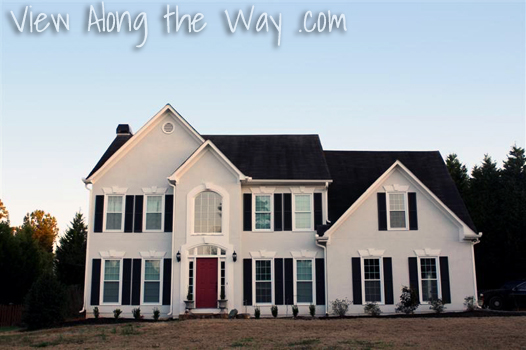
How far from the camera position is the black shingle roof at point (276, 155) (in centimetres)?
2653

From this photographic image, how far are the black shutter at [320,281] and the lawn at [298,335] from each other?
426 centimetres

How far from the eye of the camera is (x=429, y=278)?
83.3 ft

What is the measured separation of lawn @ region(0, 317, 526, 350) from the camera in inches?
612

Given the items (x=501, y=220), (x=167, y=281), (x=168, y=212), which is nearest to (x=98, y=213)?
(x=168, y=212)

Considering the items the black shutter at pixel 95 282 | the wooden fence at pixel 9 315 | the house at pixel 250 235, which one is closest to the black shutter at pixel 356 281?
the house at pixel 250 235

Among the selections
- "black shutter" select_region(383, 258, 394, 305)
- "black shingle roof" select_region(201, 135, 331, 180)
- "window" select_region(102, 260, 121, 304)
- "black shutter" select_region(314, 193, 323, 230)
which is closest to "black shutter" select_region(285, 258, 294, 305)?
"black shutter" select_region(314, 193, 323, 230)

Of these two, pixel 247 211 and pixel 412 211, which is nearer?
pixel 412 211

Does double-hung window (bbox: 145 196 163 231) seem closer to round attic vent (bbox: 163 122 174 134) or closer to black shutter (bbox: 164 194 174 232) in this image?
black shutter (bbox: 164 194 174 232)

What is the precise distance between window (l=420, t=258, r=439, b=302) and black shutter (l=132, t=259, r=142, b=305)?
12711 millimetres

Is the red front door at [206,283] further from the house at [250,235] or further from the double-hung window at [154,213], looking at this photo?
the double-hung window at [154,213]

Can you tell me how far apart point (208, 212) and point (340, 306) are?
714 centimetres

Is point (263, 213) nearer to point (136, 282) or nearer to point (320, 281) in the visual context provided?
point (320, 281)

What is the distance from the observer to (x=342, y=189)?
91.0 feet

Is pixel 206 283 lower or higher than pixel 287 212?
lower
